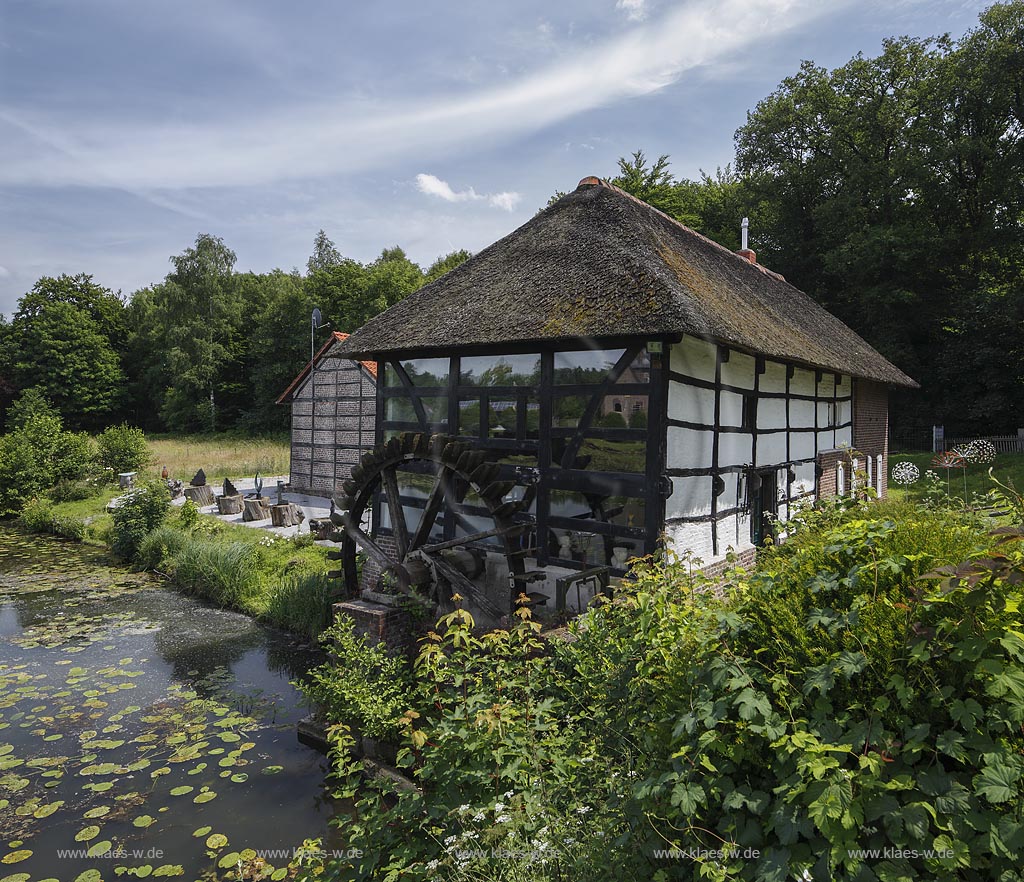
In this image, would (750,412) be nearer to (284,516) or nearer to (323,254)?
(284,516)

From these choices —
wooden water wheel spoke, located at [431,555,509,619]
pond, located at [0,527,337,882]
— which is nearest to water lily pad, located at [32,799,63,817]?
pond, located at [0,527,337,882]

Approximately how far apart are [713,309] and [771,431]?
284 centimetres

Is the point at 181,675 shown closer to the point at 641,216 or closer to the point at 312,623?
the point at 312,623

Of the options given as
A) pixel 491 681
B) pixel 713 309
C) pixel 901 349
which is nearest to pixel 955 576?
pixel 491 681

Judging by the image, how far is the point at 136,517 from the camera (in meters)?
12.4

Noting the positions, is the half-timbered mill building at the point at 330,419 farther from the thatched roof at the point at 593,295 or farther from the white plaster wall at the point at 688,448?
the white plaster wall at the point at 688,448

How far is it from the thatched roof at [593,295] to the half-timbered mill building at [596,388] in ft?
0.09

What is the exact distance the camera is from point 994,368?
2034cm

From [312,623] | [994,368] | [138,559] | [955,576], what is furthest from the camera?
[994,368]

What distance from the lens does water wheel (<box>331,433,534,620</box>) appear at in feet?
21.5

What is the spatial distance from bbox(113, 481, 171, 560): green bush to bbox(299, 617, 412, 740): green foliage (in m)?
8.75

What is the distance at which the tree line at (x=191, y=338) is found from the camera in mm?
34000

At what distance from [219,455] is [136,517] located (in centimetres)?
1443

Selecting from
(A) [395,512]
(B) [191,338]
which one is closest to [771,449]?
(A) [395,512]
